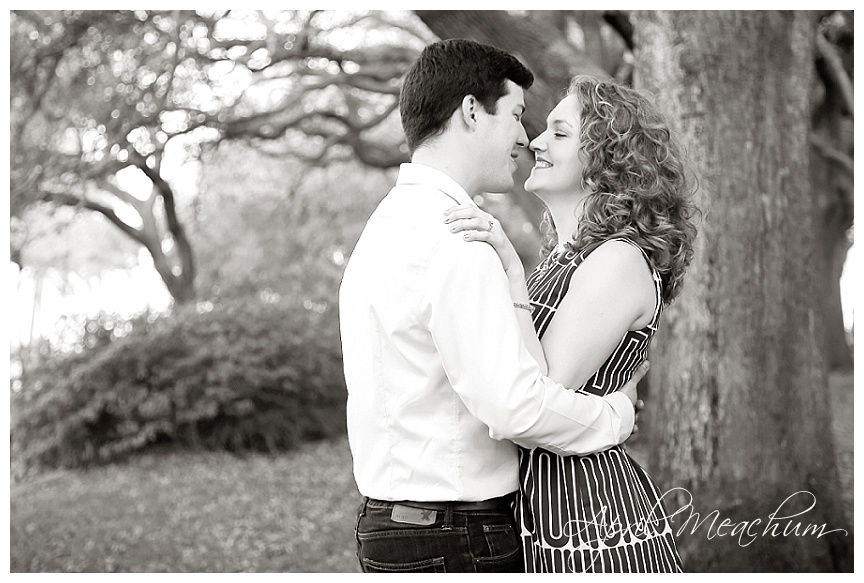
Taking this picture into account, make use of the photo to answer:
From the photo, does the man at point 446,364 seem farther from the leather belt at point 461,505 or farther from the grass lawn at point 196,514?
the grass lawn at point 196,514

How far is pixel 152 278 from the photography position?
55.8ft

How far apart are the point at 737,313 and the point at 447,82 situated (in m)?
2.75

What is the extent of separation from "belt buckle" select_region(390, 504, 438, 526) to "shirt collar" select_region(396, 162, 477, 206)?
772 millimetres

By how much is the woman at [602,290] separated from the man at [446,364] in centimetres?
9

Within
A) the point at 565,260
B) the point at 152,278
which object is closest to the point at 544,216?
the point at 565,260

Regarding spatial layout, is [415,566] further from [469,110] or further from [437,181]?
[469,110]

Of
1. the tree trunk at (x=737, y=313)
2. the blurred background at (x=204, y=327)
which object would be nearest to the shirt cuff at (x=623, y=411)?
the tree trunk at (x=737, y=313)

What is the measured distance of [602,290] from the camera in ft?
7.45

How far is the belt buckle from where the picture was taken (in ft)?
6.91

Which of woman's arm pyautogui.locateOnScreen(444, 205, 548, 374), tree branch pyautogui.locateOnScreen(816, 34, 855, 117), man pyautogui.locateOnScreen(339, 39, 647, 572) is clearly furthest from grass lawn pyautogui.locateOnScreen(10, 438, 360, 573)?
tree branch pyautogui.locateOnScreen(816, 34, 855, 117)

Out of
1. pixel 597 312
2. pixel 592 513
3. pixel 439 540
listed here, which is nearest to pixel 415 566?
pixel 439 540

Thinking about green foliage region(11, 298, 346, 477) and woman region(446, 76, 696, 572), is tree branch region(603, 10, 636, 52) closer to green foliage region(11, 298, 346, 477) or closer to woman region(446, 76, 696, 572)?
green foliage region(11, 298, 346, 477)

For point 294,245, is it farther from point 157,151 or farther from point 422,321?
point 422,321

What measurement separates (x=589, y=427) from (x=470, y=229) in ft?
1.85
